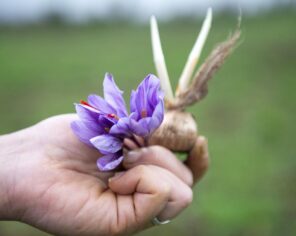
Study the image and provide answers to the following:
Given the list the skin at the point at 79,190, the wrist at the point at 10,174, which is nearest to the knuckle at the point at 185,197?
the skin at the point at 79,190

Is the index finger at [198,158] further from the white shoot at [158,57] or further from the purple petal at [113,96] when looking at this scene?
the purple petal at [113,96]

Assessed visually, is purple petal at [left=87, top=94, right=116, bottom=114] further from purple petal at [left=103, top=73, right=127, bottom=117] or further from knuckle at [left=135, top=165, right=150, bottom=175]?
knuckle at [left=135, top=165, right=150, bottom=175]

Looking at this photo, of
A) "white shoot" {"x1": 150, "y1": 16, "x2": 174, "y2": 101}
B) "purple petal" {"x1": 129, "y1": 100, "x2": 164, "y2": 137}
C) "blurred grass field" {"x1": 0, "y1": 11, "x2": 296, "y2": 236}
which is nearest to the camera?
"purple petal" {"x1": 129, "y1": 100, "x2": 164, "y2": 137}

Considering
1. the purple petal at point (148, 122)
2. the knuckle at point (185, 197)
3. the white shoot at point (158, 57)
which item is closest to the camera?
the purple petal at point (148, 122)

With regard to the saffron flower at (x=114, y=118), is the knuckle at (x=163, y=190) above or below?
below

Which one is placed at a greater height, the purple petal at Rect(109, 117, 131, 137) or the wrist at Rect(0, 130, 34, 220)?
the purple petal at Rect(109, 117, 131, 137)

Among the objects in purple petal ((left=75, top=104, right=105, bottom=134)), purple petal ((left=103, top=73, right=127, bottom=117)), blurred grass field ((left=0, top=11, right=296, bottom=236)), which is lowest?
blurred grass field ((left=0, top=11, right=296, bottom=236))

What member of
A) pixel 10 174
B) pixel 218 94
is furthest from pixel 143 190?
Answer: pixel 218 94

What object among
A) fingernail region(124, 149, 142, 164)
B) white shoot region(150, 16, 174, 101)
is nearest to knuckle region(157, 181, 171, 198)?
fingernail region(124, 149, 142, 164)

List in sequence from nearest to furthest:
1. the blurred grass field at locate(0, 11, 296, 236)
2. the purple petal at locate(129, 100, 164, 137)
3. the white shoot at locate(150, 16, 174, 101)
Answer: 1. the purple petal at locate(129, 100, 164, 137)
2. the white shoot at locate(150, 16, 174, 101)
3. the blurred grass field at locate(0, 11, 296, 236)
